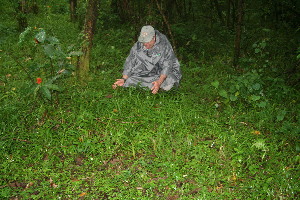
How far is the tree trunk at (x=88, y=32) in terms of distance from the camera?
4.01 m

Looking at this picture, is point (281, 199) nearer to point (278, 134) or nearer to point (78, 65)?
point (278, 134)

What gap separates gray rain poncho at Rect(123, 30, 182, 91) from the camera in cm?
414

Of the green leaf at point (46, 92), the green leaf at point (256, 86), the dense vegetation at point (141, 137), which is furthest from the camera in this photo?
the green leaf at point (256, 86)

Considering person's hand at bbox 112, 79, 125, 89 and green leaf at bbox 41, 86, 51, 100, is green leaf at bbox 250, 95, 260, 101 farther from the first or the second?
green leaf at bbox 41, 86, 51, 100

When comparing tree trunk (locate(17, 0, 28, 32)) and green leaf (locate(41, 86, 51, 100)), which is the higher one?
tree trunk (locate(17, 0, 28, 32))

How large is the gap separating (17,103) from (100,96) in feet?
4.01

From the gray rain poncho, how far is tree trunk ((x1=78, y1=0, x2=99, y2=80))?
71cm

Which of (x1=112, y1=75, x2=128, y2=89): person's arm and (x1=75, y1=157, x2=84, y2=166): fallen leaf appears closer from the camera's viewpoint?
(x1=75, y1=157, x2=84, y2=166): fallen leaf

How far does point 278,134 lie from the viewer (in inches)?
133

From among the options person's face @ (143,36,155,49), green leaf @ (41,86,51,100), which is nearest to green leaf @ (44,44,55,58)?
green leaf @ (41,86,51,100)

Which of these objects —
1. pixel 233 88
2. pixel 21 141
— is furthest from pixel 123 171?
pixel 233 88

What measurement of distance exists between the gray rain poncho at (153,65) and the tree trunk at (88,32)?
71 cm

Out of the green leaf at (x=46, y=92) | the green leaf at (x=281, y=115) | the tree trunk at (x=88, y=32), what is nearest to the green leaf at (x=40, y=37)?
the green leaf at (x=46, y=92)

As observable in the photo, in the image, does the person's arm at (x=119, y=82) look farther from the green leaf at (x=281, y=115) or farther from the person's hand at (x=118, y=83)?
the green leaf at (x=281, y=115)
